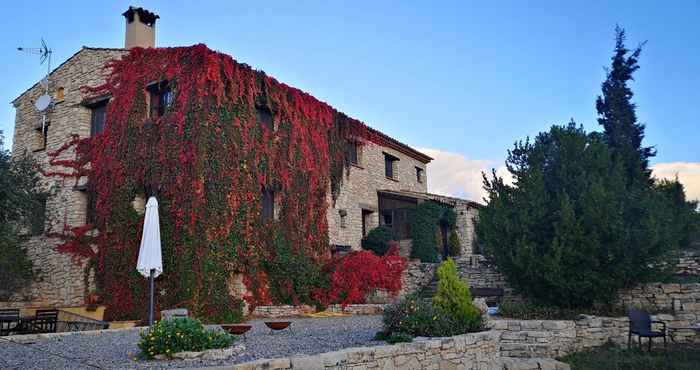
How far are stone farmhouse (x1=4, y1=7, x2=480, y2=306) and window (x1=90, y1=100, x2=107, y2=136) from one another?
31 millimetres

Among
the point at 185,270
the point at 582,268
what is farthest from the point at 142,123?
the point at 582,268

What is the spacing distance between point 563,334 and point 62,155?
15153 mm

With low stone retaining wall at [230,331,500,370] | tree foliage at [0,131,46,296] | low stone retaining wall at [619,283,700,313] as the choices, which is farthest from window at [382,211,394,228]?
tree foliage at [0,131,46,296]

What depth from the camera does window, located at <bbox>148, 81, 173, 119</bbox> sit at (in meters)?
15.2

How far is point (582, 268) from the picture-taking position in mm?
12680

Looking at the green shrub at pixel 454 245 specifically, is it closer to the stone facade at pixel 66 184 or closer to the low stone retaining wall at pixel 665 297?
the stone facade at pixel 66 184

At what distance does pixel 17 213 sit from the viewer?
574 inches

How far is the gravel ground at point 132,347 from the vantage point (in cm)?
709

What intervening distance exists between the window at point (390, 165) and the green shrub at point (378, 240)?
342 centimetres

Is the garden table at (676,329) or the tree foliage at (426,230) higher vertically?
the tree foliage at (426,230)

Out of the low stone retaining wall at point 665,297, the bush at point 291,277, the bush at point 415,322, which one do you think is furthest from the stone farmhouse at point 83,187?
the low stone retaining wall at point 665,297

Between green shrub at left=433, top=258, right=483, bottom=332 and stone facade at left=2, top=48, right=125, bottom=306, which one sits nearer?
green shrub at left=433, top=258, right=483, bottom=332

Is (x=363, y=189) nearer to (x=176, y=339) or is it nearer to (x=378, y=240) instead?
(x=378, y=240)

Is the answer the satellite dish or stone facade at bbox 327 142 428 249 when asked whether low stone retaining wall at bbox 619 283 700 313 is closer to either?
stone facade at bbox 327 142 428 249
